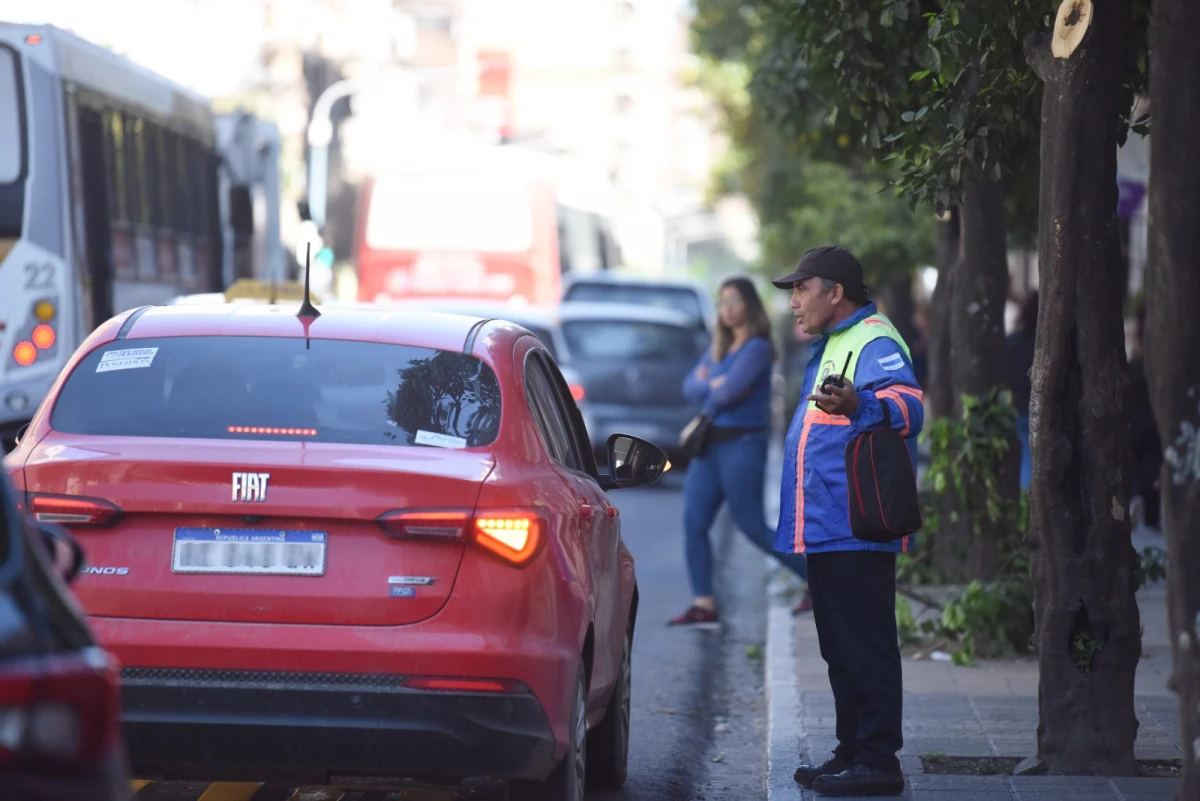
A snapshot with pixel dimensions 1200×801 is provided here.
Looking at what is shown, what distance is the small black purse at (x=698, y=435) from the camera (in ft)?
35.4

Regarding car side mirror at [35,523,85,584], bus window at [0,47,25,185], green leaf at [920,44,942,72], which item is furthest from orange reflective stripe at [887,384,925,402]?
bus window at [0,47,25,185]

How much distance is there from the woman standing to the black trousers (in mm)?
4342

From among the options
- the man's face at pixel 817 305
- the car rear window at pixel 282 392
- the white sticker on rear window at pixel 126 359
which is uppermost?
the man's face at pixel 817 305

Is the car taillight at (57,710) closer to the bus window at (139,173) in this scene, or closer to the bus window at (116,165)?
the bus window at (116,165)

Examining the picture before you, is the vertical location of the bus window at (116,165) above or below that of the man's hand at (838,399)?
above

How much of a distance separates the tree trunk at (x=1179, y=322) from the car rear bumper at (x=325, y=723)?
157 centimetres

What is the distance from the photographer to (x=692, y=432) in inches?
425

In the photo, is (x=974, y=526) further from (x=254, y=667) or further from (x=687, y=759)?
(x=254, y=667)

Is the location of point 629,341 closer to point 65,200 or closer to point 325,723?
point 65,200

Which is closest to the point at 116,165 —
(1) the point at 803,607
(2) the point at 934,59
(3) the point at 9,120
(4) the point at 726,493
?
(3) the point at 9,120

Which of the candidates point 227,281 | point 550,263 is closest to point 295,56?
point 550,263

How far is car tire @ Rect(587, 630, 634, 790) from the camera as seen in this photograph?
6629mm

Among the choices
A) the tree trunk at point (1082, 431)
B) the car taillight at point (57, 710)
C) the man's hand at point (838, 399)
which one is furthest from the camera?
the tree trunk at point (1082, 431)

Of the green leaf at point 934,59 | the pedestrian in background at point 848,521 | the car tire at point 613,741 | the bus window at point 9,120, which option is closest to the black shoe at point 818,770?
the pedestrian in background at point 848,521
